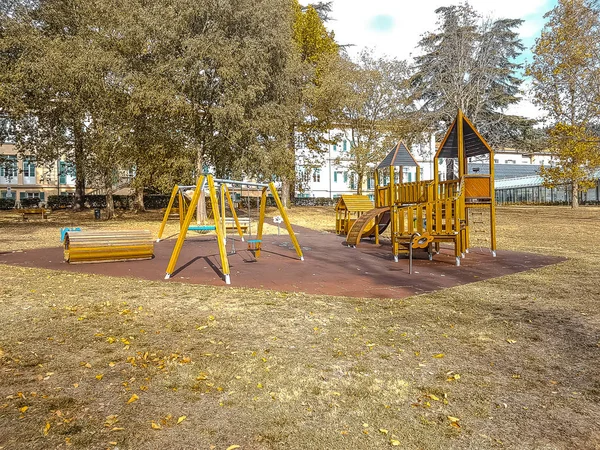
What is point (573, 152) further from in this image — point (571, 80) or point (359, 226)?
point (359, 226)

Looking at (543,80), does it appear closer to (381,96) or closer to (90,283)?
(381,96)

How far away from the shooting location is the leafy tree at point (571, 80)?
2255 centimetres

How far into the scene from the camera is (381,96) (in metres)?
32.7

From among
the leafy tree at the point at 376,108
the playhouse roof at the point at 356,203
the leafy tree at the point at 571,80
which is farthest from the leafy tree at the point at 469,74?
the playhouse roof at the point at 356,203

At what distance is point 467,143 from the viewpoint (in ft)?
43.7

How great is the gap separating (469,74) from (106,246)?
29.0 meters

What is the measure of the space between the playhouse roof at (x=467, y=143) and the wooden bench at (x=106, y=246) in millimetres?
8944

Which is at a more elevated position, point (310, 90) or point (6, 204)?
point (310, 90)

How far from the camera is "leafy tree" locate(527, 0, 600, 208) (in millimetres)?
22547

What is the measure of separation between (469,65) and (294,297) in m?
30.0

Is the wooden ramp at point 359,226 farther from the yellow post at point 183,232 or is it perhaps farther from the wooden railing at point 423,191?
the yellow post at point 183,232

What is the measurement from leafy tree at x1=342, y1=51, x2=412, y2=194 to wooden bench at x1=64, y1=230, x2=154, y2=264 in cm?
2270

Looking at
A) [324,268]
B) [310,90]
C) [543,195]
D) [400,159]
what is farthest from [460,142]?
[543,195]

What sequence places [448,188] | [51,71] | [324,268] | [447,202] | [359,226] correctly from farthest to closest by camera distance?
[51,71], [359,226], [448,188], [447,202], [324,268]
